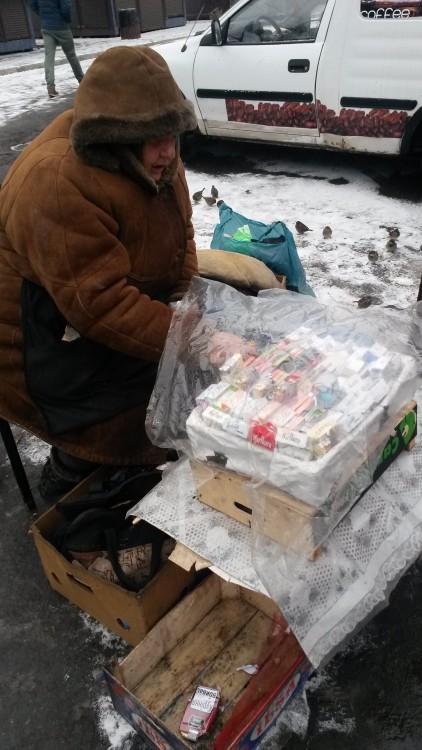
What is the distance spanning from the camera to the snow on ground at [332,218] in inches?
157

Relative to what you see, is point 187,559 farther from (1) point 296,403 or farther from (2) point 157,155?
(2) point 157,155

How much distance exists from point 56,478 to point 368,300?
2.17 m

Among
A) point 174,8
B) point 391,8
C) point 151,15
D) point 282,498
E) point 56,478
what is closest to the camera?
point 282,498

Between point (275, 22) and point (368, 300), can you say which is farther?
point (275, 22)

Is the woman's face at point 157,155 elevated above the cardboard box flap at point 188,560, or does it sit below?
above

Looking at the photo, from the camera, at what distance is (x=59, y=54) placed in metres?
14.4

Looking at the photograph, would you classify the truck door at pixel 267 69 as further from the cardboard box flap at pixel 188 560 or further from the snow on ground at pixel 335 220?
the cardboard box flap at pixel 188 560

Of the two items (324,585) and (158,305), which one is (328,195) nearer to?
(158,305)

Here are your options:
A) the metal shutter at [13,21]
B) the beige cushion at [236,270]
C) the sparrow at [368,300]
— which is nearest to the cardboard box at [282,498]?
the beige cushion at [236,270]

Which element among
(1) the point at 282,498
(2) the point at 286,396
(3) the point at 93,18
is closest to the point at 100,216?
(2) the point at 286,396

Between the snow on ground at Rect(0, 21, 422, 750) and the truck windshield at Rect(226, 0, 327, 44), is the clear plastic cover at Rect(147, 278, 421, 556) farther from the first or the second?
the truck windshield at Rect(226, 0, 327, 44)

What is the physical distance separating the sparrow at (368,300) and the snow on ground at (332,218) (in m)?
0.04

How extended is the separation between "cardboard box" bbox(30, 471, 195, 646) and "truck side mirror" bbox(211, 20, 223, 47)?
4.93m

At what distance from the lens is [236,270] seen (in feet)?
10.4
